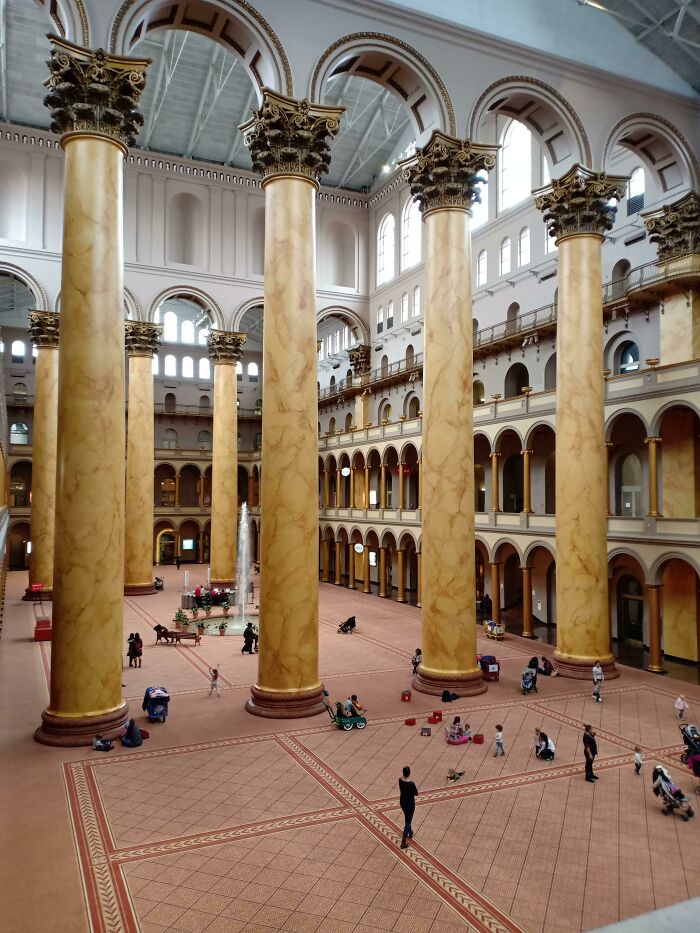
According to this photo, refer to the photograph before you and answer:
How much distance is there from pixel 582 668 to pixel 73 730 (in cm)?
1025

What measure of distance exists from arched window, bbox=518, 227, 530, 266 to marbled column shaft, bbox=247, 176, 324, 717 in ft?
57.2

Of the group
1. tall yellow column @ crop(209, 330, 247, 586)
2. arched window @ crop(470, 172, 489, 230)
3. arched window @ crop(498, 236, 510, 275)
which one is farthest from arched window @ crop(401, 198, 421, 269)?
tall yellow column @ crop(209, 330, 247, 586)

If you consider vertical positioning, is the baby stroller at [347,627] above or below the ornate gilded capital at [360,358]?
below

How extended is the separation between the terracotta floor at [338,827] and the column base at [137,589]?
15095mm

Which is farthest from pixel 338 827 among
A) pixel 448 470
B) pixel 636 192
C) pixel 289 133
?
pixel 636 192

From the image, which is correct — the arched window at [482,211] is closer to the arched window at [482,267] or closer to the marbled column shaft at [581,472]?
the arched window at [482,267]

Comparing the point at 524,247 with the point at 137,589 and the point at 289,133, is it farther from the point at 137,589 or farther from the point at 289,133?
the point at 137,589

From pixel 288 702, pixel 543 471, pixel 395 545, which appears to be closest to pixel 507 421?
pixel 543 471

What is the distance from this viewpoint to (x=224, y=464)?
30719mm

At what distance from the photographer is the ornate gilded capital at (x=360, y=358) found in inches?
1516

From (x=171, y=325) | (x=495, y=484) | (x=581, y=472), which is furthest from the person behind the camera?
(x=171, y=325)

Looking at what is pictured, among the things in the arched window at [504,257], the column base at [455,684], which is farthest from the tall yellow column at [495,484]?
the column base at [455,684]

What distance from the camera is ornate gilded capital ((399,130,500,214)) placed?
47.1 feet

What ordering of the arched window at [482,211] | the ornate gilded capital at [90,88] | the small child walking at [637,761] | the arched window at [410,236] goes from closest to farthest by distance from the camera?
the small child walking at [637,761]
the ornate gilded capital at [90,88]
the arched window at [482,211]
the arched window at [410,236]
